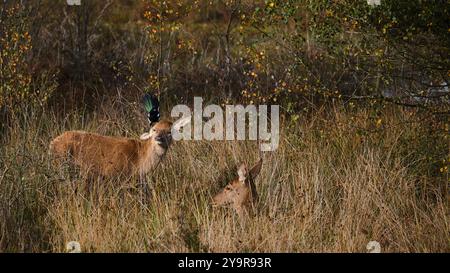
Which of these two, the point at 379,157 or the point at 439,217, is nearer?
the point at 439,217

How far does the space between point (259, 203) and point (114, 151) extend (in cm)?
179

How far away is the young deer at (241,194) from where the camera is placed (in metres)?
8.30

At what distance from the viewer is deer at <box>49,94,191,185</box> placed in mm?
9367

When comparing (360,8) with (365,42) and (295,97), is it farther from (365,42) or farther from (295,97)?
(295,97)

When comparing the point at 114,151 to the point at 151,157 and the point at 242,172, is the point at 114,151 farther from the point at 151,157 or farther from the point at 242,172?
the point at 242,172

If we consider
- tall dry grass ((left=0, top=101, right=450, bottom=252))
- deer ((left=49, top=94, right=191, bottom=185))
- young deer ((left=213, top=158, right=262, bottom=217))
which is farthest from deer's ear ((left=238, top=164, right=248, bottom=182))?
deer ((left=49, top=94, right=191, bottom=185))

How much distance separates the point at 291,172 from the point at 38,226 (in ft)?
8.37

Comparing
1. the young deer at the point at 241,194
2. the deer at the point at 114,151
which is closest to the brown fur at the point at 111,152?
the deer at the point at 114,151

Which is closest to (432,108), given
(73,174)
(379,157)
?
(379,157)

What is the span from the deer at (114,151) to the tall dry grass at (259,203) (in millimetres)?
176

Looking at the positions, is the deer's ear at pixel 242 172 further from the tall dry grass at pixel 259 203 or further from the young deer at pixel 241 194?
the tall dry grass at pixel 259 203

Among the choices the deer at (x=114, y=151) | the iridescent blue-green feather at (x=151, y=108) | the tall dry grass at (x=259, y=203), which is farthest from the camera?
the iridescent blue-green feather at (x=151, y=108)

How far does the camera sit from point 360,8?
8750 mm

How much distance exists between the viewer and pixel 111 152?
950 centimetres
